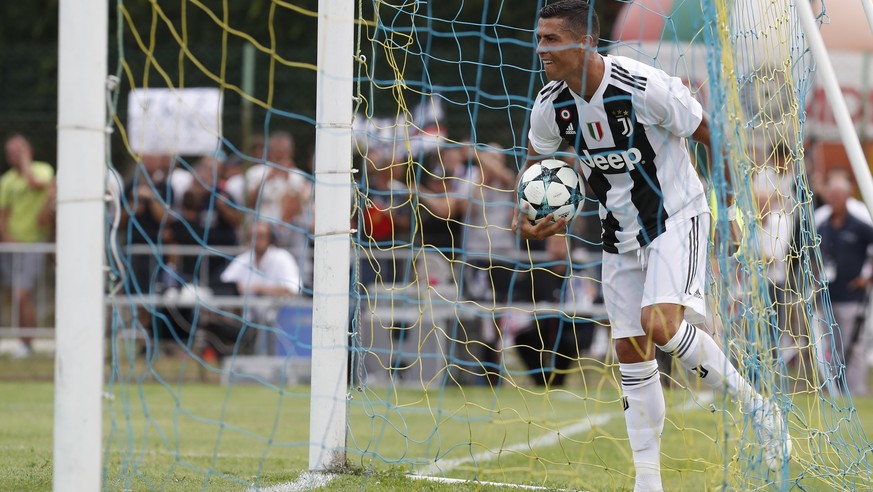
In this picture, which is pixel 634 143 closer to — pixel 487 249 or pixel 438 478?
pixel 438 478

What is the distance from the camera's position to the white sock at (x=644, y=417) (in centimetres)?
523

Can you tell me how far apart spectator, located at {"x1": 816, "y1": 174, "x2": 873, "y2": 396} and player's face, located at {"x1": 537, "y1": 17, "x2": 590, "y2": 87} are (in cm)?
780

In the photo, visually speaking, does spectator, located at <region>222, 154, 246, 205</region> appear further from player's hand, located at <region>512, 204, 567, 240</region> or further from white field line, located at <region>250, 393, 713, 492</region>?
player's hand, located at <region>512, 204, 567, 240</region>

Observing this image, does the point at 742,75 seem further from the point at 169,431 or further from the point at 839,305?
the point at 839,305

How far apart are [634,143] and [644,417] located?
1.32 m

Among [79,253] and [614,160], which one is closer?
[79,253]

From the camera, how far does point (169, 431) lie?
8.13 metres

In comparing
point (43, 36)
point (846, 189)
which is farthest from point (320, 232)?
point (43, 36)

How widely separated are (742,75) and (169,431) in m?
4.80

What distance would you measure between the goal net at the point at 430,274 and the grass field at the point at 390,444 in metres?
0.04

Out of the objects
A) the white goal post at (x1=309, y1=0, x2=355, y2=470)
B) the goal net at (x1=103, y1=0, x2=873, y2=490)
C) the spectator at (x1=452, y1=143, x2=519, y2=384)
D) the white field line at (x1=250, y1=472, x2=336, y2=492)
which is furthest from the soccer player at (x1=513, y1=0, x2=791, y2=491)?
the spectator at (x1=452, y1=143, x2=519, y2=384)

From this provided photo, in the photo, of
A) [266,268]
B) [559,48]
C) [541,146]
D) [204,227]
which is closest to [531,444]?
[541,146]

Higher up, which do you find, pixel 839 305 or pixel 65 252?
pixel 65 252

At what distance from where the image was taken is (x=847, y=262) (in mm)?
12227
